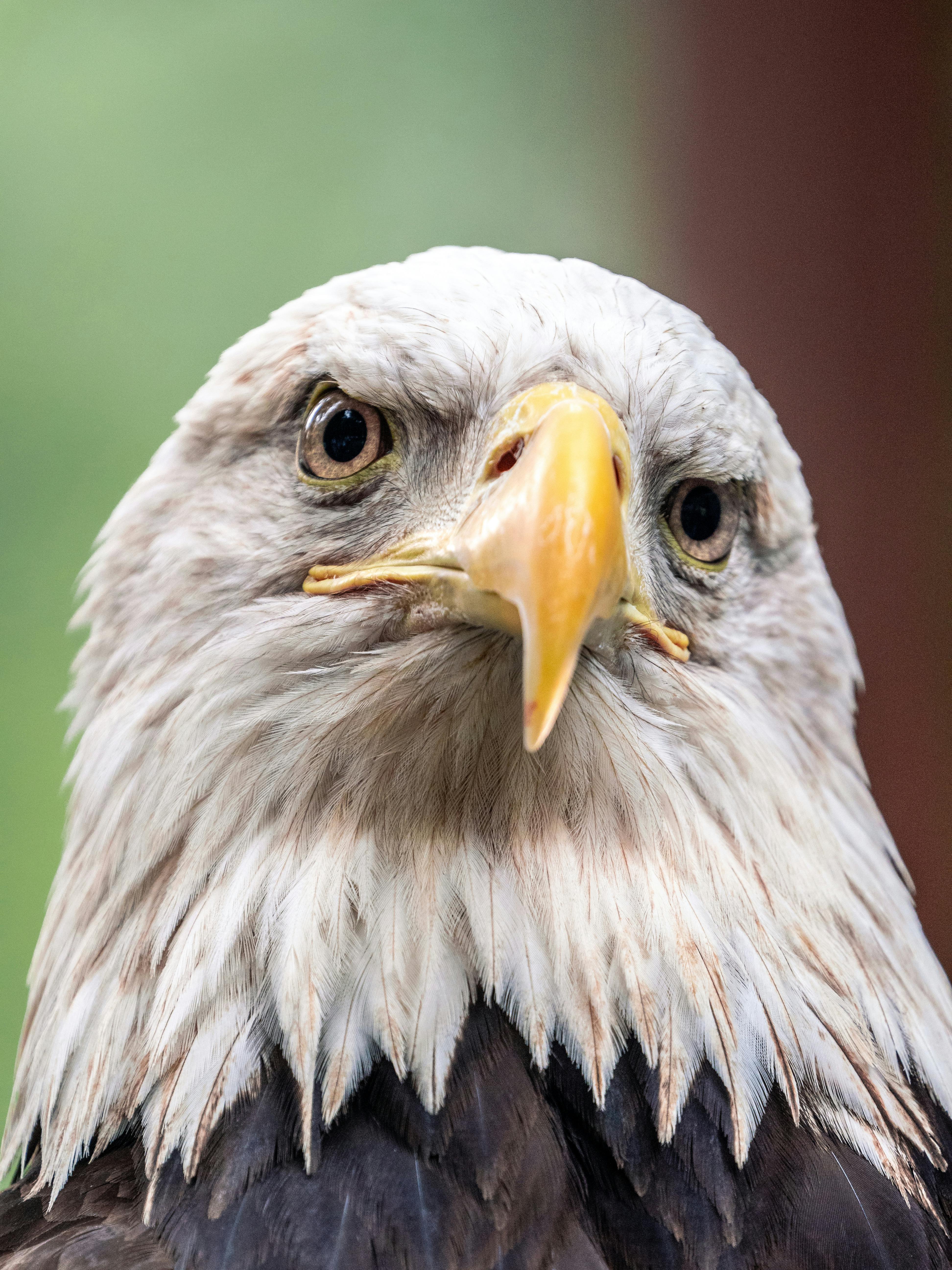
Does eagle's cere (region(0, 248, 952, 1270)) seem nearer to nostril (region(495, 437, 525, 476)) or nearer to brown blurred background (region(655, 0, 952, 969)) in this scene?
nostril (region(495, 437, 525, 476))

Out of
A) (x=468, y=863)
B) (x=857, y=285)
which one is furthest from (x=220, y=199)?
(x=468, y=863)

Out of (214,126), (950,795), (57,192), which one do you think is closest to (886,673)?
(950,795)

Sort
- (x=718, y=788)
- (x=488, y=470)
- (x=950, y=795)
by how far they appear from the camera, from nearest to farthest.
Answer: (x=488, y=470), (x=718, y=788), (x=950, y=795)

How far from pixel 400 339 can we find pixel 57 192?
1.02 metres

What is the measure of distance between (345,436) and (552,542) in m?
0.26

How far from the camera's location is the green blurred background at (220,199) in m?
1.49

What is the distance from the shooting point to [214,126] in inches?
60.2

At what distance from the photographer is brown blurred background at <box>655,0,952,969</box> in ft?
4.52

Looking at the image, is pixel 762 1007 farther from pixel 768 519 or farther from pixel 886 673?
pixel 886 673

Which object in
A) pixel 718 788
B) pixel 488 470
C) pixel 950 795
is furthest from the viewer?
pixel 950 795

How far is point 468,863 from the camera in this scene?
2.38ft

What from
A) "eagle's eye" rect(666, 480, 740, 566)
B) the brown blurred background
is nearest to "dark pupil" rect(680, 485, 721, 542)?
"eagle's eye" rect(666, 480, 740, 566)

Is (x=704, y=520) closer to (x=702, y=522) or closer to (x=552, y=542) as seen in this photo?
(x=702, y=522)

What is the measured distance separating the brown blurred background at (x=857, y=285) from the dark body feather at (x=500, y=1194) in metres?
0.88
